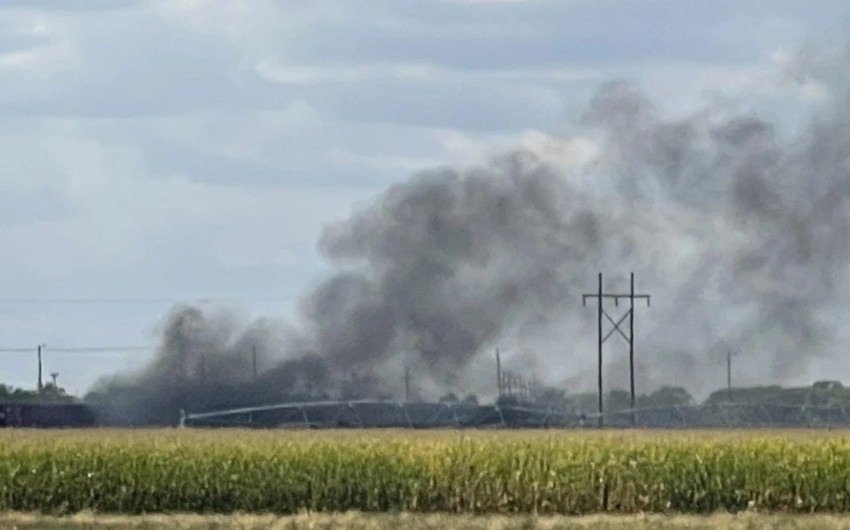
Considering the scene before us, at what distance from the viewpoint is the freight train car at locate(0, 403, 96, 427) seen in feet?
328

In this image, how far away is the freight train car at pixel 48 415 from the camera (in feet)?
328

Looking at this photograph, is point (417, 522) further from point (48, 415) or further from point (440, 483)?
point (48, 415)

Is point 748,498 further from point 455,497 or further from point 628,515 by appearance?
point 455,497

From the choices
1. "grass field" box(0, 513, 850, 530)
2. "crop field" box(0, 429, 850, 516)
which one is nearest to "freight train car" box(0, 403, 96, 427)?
"crop field" box(0, 429, 850, 516)

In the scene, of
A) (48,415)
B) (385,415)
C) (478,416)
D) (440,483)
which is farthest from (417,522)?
(48,415)

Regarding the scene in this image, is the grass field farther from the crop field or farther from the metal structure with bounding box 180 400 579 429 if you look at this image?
the metal structure with bounding box 180 400 579 429

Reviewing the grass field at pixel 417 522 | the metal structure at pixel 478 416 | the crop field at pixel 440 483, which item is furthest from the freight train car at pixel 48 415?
the grass field at pixel 417 522

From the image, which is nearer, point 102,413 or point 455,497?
point 455,497

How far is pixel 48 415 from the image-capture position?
102 meters

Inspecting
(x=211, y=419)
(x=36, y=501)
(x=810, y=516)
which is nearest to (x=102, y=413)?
(x=211, y=419)

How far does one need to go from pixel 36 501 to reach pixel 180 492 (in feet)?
11.1

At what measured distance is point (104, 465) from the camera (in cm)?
5134

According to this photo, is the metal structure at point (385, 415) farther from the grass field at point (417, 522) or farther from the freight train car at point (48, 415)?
the grass field at point (417, 522)

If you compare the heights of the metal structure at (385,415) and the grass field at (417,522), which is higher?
the metal structure at (385,415)
